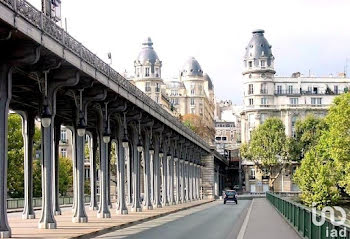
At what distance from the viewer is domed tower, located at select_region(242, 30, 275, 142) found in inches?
6073

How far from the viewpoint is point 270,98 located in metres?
155

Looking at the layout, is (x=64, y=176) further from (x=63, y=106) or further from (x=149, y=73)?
(x=149, y=73)

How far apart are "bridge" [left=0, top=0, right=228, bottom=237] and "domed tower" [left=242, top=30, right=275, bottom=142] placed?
85664 mm

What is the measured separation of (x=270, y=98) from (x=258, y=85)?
368 cm

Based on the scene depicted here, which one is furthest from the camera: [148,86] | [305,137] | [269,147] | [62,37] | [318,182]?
[148,86]

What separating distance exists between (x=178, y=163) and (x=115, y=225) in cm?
4742

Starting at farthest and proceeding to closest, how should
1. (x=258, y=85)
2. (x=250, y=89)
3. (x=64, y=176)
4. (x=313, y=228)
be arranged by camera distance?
1. (x=250, y=89)
2. (x=258, y=85)
3. (x=64, y=176)
4. (x=313, y=228)

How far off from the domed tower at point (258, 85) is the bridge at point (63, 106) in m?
85.7

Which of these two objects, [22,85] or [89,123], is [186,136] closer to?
[89,123]

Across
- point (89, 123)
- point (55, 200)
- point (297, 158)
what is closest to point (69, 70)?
point (55, 200)

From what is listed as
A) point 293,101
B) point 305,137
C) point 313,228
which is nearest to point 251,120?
point 293,101

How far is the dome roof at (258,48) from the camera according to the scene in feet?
518

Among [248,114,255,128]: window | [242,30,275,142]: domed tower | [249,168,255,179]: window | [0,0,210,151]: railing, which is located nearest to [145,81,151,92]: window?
[242,30,275,142]: domed tower

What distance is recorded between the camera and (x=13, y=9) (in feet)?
78.8
